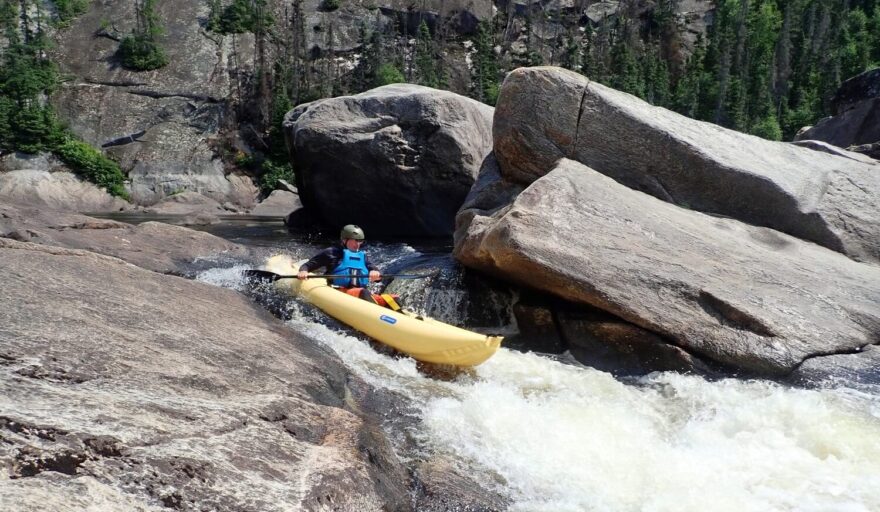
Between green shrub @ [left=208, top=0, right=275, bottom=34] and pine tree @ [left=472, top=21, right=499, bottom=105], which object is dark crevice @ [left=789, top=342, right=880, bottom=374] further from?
green shrub @ [left=208, top=0, right=275, bottom=34]

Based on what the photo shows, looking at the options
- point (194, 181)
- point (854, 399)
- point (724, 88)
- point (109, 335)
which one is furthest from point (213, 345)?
point (724, 88)

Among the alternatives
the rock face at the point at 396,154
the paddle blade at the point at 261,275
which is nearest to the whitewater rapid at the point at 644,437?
the paddle blade at the point at 261,275

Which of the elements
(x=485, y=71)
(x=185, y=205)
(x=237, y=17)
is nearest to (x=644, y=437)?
(x=185, y=205)

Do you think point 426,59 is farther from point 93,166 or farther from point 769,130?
point 769,130

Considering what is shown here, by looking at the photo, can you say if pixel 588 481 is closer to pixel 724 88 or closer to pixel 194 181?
pixel 194 181

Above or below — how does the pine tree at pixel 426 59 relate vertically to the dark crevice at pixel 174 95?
above

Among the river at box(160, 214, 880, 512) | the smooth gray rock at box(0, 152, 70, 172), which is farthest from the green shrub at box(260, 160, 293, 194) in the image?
the river at box(160, 214, 880, 512)

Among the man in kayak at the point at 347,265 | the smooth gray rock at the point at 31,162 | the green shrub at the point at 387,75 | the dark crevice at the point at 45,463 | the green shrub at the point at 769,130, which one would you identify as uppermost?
the green shrub at the point at 387,75

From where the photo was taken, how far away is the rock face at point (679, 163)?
28.7 feet

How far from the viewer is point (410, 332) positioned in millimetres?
6312

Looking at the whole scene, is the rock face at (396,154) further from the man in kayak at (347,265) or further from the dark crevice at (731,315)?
the dark crevice at (731,315)

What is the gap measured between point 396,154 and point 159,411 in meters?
12.7

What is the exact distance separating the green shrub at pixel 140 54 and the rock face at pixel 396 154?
24.1 m

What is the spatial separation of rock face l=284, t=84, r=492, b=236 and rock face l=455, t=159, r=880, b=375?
24.2ft
